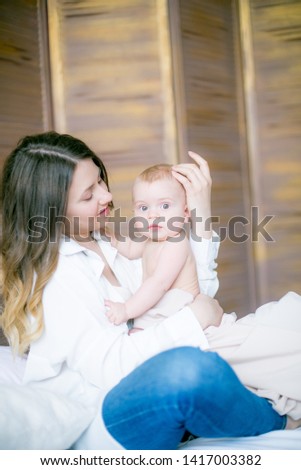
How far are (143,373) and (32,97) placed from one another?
205 centimetres

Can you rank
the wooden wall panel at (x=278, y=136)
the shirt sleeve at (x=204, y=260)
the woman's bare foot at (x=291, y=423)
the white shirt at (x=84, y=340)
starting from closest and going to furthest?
the white shirt at (x=84, y=340) < the woman's bare foot at (x=291, y=423) < the shirt sleeve at (x=204, y=260) < the wooden wall panel at (x=278, y=136)

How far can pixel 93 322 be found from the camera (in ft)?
5.11

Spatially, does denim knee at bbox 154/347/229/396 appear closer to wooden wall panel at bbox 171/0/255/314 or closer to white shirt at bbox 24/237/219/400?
white shirt at bbox 24/237/219/400

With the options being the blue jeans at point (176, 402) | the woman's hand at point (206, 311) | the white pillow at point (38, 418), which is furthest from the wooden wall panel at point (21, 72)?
the blue jeans at point (176, 402)

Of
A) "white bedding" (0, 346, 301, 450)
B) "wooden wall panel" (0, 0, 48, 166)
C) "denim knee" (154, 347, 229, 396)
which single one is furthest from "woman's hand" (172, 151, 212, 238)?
"wooden wall panel" (0, 0, 48, 166)

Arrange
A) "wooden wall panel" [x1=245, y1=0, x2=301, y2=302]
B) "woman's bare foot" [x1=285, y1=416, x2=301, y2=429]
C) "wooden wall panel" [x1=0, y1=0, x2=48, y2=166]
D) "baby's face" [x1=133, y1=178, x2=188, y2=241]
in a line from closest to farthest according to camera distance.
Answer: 1. "woman's bare foot" [x1=285, y1=416, x2=301, y2=429]
2. "baby's face" [x1=133, y1=178, x2=188, y2=241]
3. "wooden wall panel" [x1=0, y1=0, x2=48, y2=166]
4. "wooden wall panel" [x1=245, y1=0, x2=301, y2=302]

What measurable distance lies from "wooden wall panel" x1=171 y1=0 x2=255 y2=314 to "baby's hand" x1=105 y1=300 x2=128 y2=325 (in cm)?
152

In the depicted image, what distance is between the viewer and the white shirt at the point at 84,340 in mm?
1517

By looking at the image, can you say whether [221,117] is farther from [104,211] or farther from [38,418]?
[38,418]

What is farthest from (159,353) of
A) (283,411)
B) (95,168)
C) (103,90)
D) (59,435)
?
(103,90)

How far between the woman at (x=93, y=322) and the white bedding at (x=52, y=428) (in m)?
0.05

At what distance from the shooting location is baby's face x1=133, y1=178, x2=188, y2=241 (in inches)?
71.9

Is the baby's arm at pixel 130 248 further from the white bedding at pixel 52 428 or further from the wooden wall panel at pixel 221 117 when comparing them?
the wooden wall panel at pixel 221 117

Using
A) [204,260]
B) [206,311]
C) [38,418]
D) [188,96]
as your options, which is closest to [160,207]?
[204,260]
